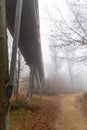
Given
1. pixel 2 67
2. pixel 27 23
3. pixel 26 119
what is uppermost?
pixel 27 23

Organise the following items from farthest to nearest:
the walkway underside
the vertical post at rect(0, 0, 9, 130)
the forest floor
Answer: the forest floor < the walkway underside < the vertical post at rect(0, 0, 9, 130)

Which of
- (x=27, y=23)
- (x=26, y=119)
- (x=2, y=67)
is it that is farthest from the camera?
(x=26, y=119)

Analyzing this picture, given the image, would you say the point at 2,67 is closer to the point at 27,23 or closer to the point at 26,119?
the point at 27,23

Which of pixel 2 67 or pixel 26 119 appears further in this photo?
pixel 26 119

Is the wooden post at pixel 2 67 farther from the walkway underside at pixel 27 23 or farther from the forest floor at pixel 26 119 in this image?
the forest floor at pixel 26 119

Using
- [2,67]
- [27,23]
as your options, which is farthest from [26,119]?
[2,67]

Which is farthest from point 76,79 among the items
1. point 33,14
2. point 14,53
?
point 14,53

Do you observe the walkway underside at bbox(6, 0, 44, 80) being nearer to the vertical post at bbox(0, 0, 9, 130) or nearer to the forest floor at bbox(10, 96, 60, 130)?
the forest floor at bbox(10, 96, 60, 130)

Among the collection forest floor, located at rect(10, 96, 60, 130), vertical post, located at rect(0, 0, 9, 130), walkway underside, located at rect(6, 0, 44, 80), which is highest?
walkway underside, located at rect(6, 0, 44, 80)

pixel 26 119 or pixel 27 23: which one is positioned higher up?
pixel 27 23

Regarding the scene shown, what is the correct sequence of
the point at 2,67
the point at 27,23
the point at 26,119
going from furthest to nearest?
the point at 26,119
the point at 27,23
the point at 2,67

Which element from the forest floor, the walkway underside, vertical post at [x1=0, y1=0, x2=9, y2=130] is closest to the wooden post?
vertical post at [x1=0, y1=0, x2=9, y2=130]

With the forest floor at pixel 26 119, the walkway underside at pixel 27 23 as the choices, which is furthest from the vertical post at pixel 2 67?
the forest floor at pixel 26 119

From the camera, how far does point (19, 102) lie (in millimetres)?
15047
